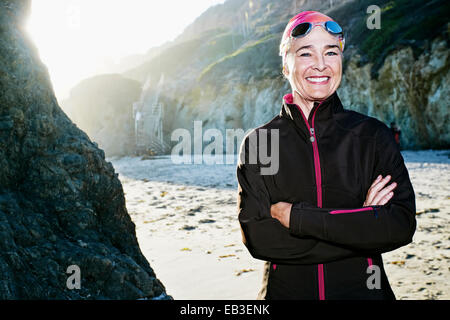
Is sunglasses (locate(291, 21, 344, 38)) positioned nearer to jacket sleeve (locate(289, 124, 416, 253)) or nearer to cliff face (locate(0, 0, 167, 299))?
jacket sleeve (locate(289, 124, 416, 253))

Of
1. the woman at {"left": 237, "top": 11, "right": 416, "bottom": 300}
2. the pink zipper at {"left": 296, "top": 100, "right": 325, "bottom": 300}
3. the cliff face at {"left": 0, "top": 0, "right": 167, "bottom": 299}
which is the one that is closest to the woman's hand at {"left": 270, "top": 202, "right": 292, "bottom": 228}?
the woman at {"left": 237, "top": 11, "right": 416, "bottom": 300}

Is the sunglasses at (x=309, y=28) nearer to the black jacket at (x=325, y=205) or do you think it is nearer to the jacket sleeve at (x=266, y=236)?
the black jacket at (x=325, y=205)

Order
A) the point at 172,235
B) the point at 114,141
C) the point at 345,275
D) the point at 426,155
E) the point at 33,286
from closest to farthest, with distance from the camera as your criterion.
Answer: the point at 345,275, the point at 33,286, the point at 172,235, the point at 426,155, the point at 114,141

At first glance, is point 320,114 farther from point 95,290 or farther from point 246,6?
point 246,6

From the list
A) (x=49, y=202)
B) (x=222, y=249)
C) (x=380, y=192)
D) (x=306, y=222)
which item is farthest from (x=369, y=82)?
(x=306, y=222)

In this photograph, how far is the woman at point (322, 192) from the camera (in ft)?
5.12

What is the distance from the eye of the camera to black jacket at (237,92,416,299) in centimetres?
155

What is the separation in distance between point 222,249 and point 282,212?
3480mm

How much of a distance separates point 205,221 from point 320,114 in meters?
5.07

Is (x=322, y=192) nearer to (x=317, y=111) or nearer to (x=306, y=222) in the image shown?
(x=306, y=222)

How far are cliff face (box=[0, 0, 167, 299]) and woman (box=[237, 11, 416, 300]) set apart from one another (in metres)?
1.48

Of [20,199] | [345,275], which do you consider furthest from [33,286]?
[345,275]

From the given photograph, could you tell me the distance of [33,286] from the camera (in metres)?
2.14

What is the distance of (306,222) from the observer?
1558 millimetres
